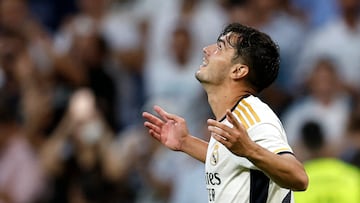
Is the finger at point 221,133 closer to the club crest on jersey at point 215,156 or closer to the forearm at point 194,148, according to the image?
the club crest on jersey at point 215,156

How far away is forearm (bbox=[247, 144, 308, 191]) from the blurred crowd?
12.8ft

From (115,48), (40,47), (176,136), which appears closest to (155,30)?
(115,48)

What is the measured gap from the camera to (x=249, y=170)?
5566mm

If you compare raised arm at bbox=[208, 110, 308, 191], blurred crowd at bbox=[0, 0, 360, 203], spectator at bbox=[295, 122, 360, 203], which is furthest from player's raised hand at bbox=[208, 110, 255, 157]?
blurred crowd at bbox=[0, 0, 360, 203]

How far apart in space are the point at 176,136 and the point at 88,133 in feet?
14.3

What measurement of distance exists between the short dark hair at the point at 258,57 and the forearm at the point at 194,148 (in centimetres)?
57

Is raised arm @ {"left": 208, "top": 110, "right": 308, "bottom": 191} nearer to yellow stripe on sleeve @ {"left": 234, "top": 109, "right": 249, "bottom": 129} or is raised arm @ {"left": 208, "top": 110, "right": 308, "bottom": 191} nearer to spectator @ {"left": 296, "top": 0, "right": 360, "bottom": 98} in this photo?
yellow stripe on sleeve @ {"left": 234, "top": 109, "right": 249, "bottom": 129}

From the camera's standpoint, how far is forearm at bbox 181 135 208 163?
6.22 m

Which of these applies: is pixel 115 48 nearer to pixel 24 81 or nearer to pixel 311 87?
pixel 24 81

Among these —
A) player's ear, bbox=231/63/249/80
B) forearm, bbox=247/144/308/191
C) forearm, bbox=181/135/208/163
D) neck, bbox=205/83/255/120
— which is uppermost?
player's ear, bbox=231/63/249/80

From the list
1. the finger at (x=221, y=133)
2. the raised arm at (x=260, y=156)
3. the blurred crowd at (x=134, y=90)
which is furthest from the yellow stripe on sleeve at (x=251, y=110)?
the blurred crowd at (x=134, y=90)

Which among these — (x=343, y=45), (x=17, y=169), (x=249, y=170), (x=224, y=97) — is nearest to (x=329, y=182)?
(x=343, y=45)

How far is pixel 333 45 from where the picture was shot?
10.4 meters

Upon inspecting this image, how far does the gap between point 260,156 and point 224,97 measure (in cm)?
79
